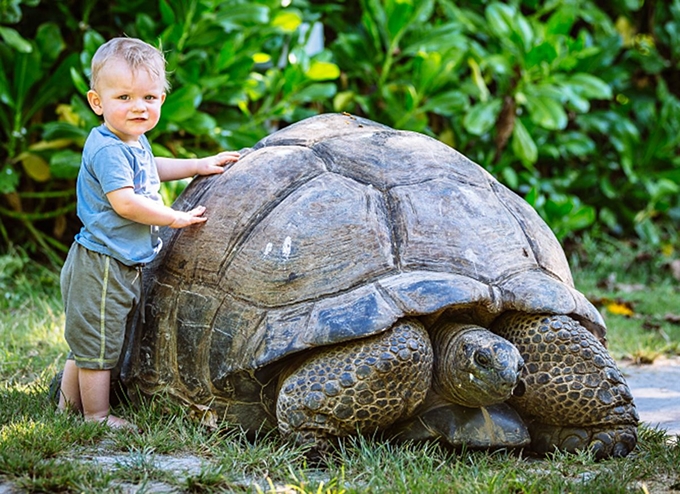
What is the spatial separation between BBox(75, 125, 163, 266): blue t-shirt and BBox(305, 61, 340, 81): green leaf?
2.54m

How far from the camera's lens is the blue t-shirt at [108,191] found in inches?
113

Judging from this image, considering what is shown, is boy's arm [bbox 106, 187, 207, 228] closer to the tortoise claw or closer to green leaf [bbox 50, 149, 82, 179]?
the tortoise claw

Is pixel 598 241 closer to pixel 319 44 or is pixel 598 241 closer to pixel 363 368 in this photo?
pixel 319 44

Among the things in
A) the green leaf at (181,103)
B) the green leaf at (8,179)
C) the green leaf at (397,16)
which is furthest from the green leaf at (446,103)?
the green leaf at (8,179)

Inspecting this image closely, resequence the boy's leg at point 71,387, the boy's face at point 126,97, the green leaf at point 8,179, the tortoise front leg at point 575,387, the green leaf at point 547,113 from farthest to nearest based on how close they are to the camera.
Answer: the green leaf at point 547,113, the green leaf at point 8,179, the boy's leg at point 71,387, the boy's face at point 126,97, the tortoise front leg at point 575,387

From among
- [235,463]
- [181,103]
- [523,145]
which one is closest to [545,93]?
[523,145]

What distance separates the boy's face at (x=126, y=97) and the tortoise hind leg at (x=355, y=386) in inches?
41.9

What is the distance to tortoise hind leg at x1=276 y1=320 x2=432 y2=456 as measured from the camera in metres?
2.50

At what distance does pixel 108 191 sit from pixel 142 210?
13 centimetres

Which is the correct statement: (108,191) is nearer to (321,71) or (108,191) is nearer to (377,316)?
(377,316)

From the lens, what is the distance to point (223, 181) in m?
3.11

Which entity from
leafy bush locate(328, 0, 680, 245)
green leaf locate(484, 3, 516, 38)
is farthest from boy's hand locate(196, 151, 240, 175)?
green leaf locate(484, 3, 516, 38)

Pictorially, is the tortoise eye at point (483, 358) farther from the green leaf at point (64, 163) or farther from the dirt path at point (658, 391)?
the green leaf at point (64, 163)

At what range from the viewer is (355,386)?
250 centimetres
